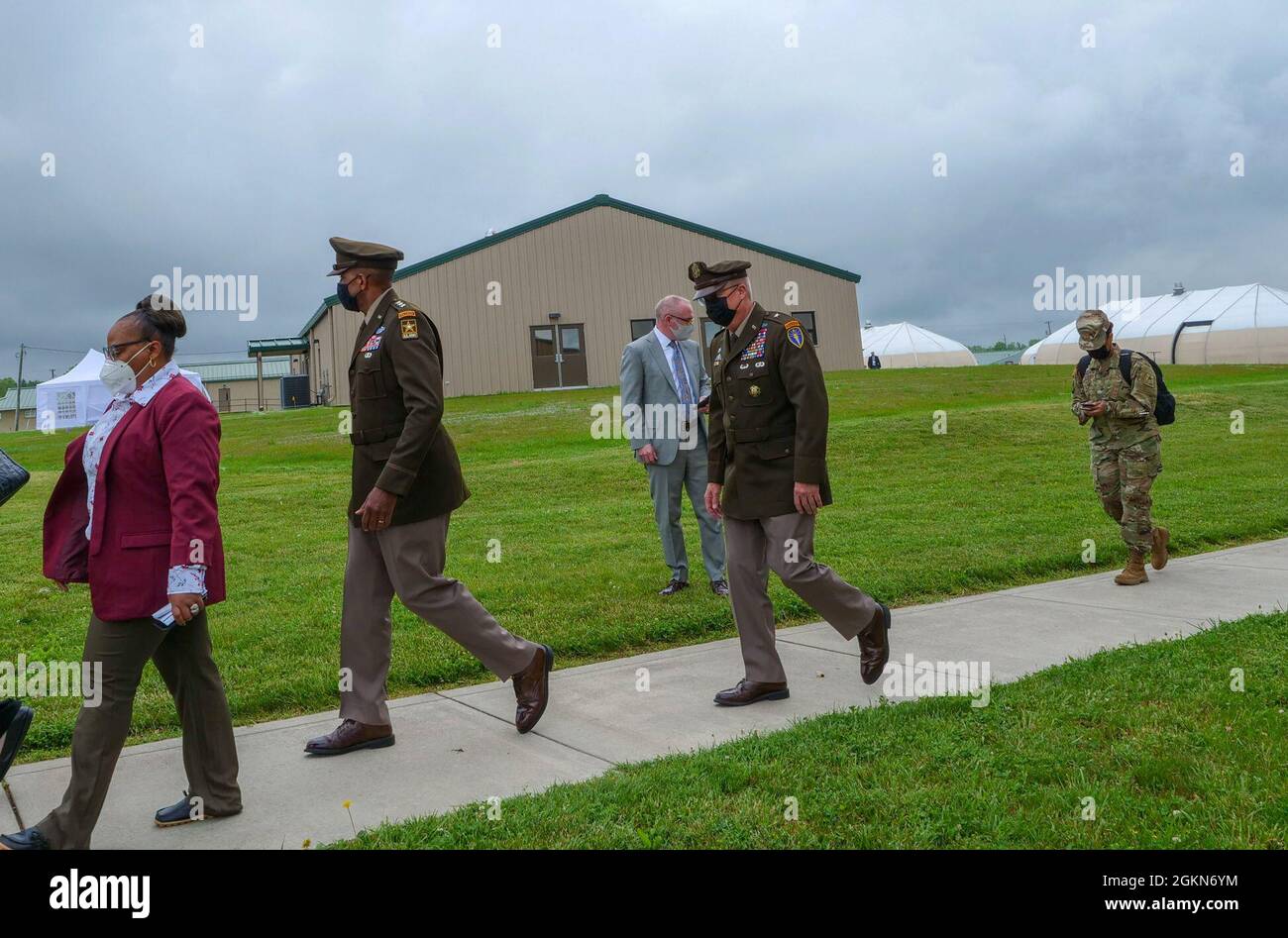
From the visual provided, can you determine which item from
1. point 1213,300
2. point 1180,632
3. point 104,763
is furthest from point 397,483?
point 1213,300

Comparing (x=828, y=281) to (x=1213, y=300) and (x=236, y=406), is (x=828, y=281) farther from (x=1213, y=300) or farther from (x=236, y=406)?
(x=236, y=406)

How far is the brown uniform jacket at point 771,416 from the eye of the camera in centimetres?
504

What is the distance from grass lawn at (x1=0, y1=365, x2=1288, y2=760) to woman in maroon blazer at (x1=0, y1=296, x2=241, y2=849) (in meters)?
1.24

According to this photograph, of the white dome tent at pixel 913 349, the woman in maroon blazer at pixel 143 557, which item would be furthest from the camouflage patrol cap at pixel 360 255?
the white dome tent at pixel 913 349

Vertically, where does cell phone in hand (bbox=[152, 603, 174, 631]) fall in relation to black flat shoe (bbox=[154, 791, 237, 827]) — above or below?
above

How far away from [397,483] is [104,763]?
4.80 feet

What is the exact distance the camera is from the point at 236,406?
200ft

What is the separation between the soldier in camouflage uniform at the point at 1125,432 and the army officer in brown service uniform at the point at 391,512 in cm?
509

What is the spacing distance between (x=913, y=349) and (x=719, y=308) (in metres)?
58.3

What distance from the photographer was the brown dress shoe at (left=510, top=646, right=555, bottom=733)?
4691mm

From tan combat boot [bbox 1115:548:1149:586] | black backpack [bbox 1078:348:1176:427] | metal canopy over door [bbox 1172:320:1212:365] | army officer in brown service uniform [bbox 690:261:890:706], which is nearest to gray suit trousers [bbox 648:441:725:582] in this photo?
army officer in brown service uniform [bbox 690:261:890:706]

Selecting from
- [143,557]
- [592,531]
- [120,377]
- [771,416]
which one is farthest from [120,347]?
[592,531]

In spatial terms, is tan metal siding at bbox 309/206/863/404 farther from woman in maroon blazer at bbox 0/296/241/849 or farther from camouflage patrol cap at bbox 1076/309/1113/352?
woman in maroon blazer at bbox 0/296/241/849
